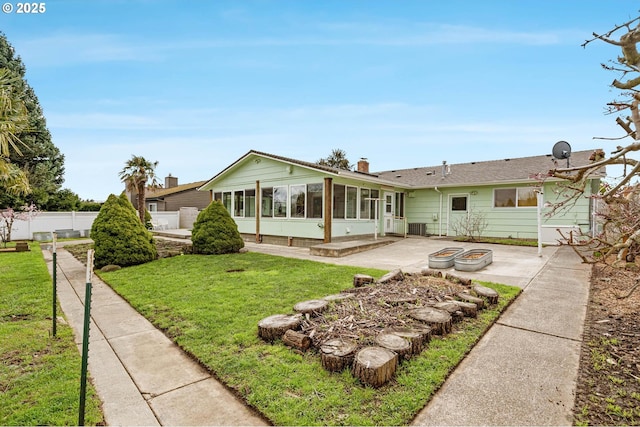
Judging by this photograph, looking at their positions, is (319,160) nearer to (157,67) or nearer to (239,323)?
(157,67)

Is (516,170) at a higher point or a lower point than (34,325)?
higher

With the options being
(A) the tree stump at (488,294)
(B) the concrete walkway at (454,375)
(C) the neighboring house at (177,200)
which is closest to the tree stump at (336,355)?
(B) the concrete walkway at (454,375)

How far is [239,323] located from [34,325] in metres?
2.79

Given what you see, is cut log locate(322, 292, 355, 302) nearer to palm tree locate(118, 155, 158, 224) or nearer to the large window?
the large window

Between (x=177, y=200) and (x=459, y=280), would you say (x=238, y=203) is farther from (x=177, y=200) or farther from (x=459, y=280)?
(x=177, y=200)

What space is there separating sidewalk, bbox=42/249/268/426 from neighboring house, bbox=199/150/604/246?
8.63m

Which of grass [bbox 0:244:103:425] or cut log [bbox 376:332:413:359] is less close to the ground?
Result: cut log [bbox 376:332:413:359]

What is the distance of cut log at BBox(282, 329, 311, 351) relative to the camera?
10.9 feet

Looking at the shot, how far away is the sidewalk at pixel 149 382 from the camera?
91.2 inches

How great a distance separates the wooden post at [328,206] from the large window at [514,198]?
26.7 ft

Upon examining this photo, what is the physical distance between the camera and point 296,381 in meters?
2.71

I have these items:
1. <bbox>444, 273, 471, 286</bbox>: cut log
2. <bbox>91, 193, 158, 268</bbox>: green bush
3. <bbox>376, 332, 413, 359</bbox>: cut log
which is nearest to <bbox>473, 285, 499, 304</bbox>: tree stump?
<bbox>444, 273, 471, 286</bbox>: cut log

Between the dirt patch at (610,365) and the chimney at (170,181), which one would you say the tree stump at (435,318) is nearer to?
the dirt patch at (610,365)

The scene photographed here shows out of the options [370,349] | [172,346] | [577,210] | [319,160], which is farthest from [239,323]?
[319,160]
